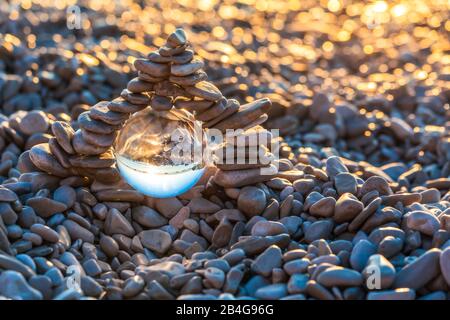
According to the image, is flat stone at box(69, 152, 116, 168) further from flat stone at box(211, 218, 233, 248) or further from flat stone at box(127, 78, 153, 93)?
flat stone at box(211, 218, 233, 248)

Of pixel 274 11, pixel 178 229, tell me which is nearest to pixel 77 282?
pixel 178 229

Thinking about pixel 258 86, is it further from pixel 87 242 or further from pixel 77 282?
pixel 77 282

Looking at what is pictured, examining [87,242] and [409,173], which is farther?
[409,173]

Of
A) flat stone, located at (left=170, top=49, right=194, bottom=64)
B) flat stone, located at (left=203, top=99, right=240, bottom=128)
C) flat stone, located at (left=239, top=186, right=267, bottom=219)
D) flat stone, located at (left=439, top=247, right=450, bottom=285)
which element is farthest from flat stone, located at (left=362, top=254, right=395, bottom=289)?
flat stone, located at (left=170, top=49, right=194, bottom=64)

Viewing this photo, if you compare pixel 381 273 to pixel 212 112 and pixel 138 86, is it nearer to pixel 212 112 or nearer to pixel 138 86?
pixel 212 112
